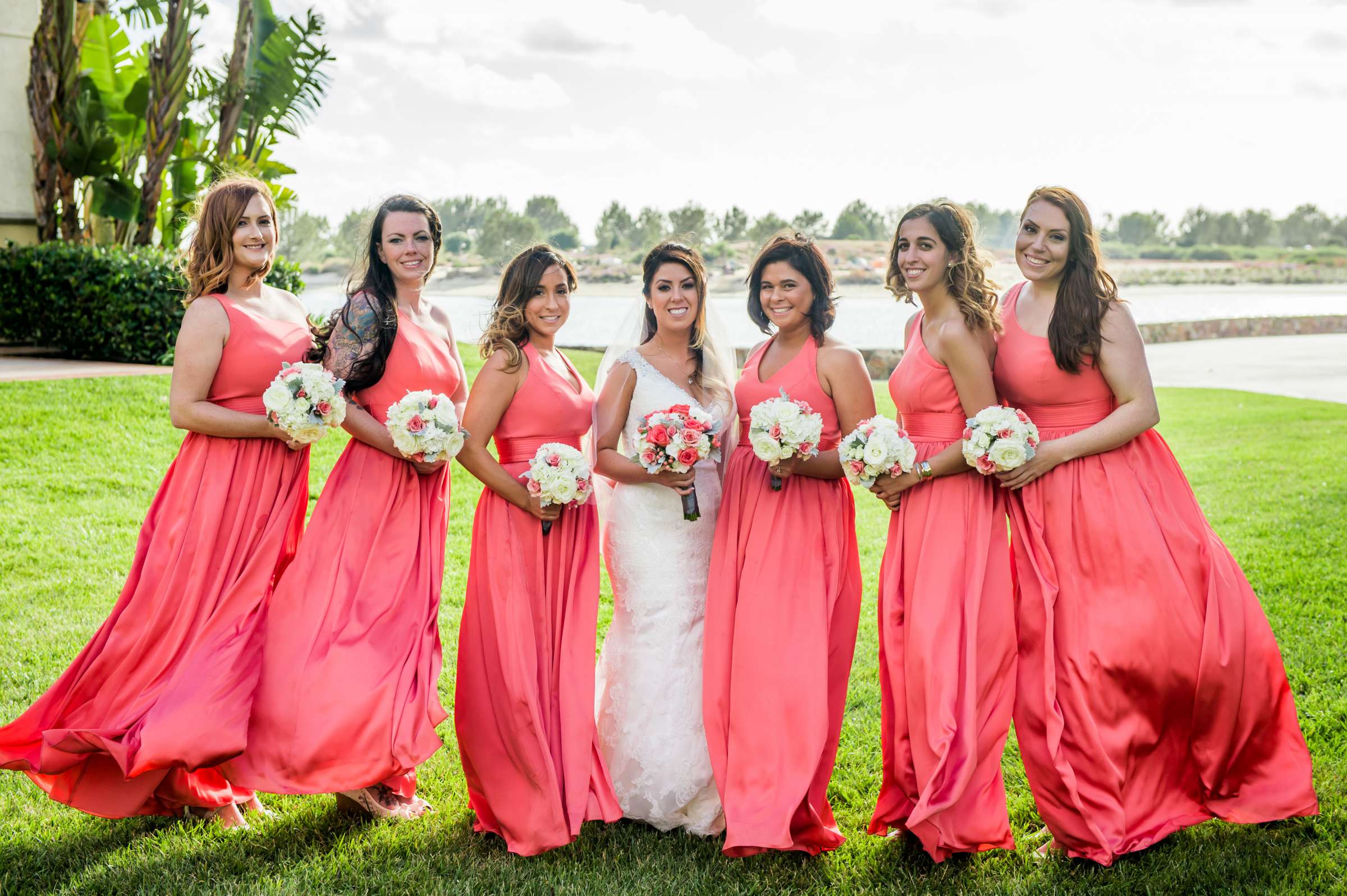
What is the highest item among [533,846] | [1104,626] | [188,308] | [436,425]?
[188,308]

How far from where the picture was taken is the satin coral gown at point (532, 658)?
467cm

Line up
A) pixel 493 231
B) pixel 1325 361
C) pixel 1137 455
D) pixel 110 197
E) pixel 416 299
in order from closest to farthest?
pixel 1137 455, pixel 416 299, pixel 110 197, pixel 1325 361, pixel 493 231

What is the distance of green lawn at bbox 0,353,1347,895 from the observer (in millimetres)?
4301

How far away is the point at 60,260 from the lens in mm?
14125

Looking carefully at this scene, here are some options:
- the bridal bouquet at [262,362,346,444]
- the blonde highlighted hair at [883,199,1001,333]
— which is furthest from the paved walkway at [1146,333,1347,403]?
the bridal bouquet at [262,362,346,444]

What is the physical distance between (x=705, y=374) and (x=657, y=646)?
1.36 meters

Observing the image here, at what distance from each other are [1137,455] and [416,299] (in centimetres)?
352

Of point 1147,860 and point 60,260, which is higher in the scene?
point 60,260

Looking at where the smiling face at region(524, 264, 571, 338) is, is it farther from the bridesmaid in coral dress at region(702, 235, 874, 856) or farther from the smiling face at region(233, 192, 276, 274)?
the smiling face at region(233, 192, 276, 274)

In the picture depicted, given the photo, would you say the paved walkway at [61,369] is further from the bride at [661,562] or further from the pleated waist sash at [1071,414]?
the pleated waist sash at [1071,414]

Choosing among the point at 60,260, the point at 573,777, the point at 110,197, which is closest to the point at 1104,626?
the point at 573,777

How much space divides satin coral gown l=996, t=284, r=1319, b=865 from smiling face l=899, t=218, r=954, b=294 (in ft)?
1.65

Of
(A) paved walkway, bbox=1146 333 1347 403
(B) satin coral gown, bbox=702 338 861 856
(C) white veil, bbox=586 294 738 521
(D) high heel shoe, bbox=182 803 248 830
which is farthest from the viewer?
(A) paved walkway, bbox=1146 333 1347 403

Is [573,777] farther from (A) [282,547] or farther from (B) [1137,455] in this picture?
(B) [1137,455]
